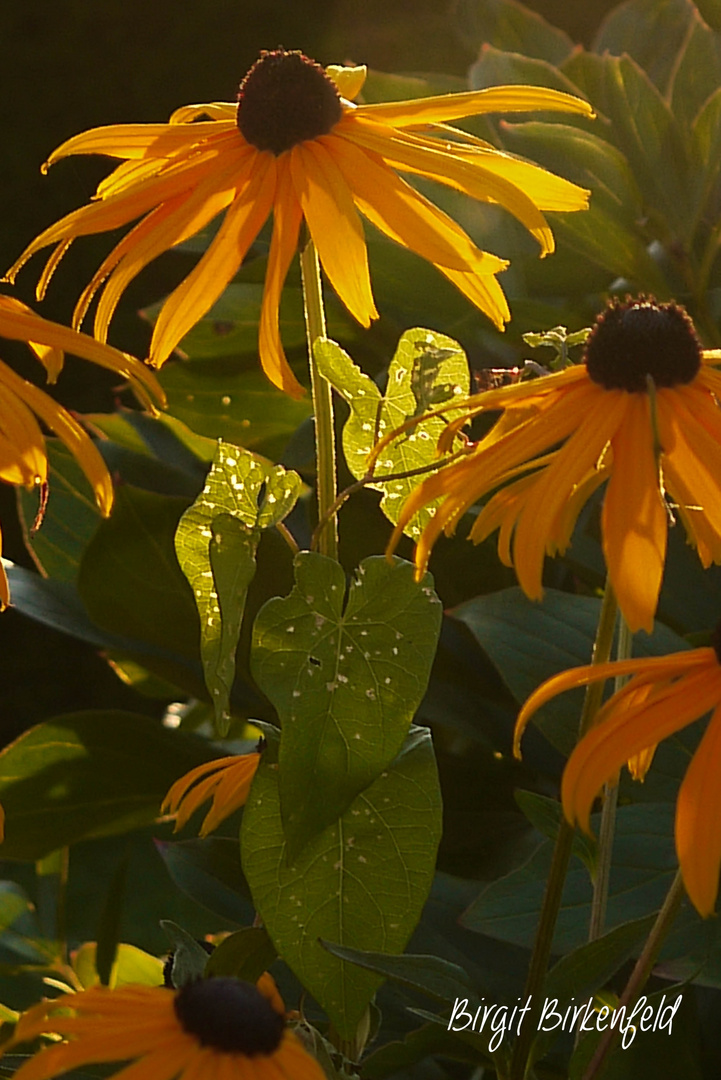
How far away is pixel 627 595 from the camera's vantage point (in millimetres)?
268

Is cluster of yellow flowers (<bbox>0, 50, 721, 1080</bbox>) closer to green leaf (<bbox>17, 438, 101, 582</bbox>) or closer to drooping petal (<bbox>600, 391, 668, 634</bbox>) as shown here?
drooping petal (<bbox>600, 391, 668, 634</bbox>)

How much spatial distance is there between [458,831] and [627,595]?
12.3 inches

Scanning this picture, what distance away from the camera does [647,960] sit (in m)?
0.30

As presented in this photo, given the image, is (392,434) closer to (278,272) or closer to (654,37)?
(278,272)

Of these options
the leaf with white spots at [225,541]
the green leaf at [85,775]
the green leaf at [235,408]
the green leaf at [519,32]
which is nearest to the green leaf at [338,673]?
the leaf with white spots at [225,541]

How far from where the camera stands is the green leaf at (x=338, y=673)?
31 cm

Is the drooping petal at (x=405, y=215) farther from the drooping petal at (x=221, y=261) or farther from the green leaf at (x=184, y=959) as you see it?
the green leaf at (x=184, y=959)

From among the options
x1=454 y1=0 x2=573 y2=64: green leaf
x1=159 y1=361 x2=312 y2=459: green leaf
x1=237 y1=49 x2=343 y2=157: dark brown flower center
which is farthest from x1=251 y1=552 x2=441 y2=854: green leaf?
x1=454 y1=0 x2=573 y2=64: green leaf

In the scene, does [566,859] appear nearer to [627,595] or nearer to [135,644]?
[627,595]

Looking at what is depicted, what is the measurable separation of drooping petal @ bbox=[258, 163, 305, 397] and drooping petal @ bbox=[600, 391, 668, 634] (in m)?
0.09

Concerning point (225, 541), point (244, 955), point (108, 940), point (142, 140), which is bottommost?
point (108, 940)

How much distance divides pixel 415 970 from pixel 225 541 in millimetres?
116

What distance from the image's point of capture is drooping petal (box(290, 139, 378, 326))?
0.33m
